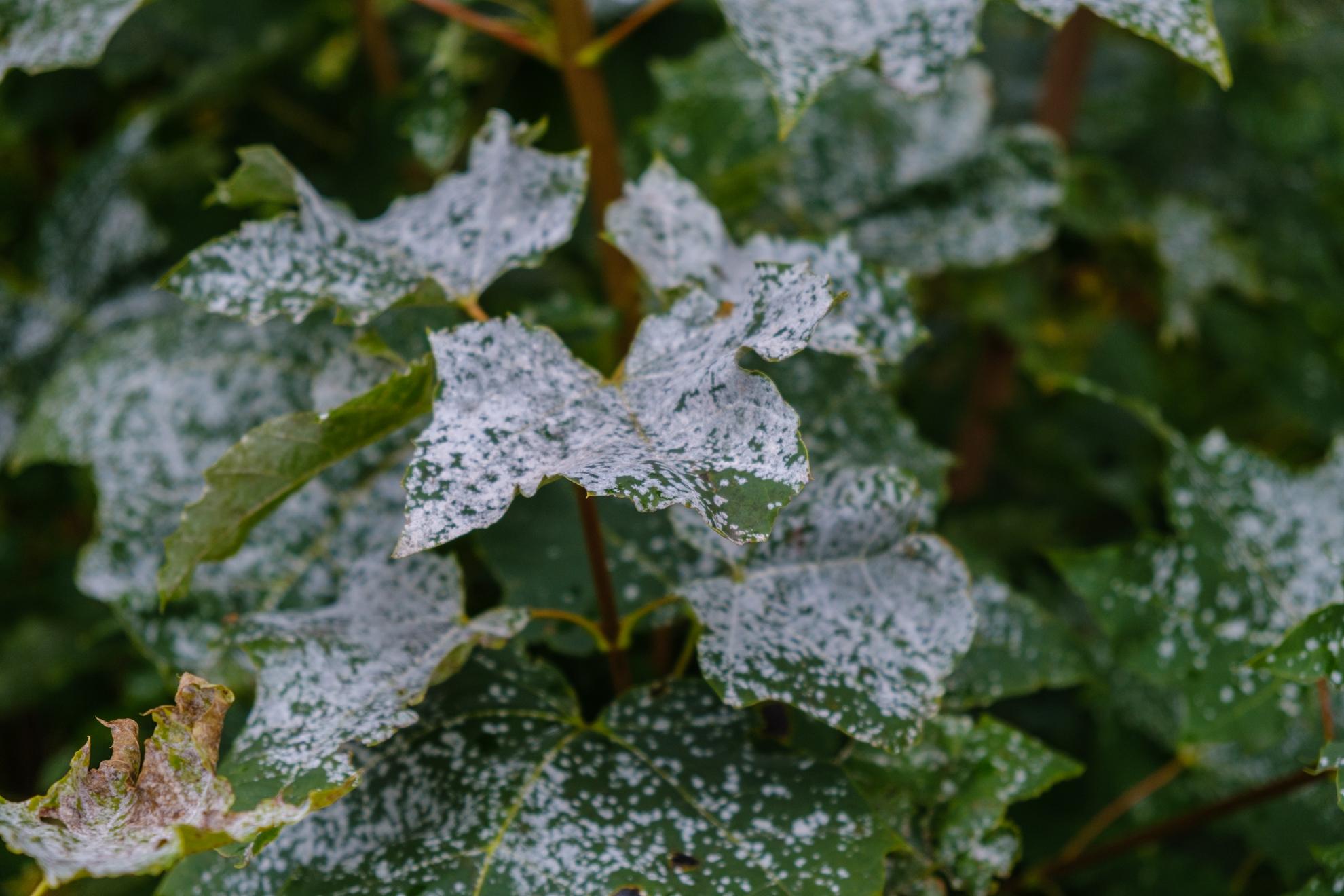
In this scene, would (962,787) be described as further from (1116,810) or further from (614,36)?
(614,36)

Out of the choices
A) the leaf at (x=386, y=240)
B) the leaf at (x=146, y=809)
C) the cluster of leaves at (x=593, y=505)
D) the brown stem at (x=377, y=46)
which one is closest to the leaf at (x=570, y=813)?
the cluster of leaves at (x=593, y=505)

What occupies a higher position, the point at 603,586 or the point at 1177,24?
the point at 1177,24

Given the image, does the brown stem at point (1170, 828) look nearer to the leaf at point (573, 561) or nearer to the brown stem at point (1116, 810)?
the brown stem at point (1116, 810)

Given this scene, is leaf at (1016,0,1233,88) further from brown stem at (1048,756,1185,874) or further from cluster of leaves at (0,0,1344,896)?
brown stem at (1048,756,1185,874)

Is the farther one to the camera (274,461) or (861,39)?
(861,39)

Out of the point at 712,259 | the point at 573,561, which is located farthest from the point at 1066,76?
the point at 573,561

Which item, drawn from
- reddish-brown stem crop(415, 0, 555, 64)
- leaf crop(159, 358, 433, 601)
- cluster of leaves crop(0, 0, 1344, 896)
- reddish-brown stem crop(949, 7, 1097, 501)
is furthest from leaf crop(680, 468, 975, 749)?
reddish-brown stem crop(949, 7, 1097, 501)

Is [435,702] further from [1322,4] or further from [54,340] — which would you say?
[1322,4]
